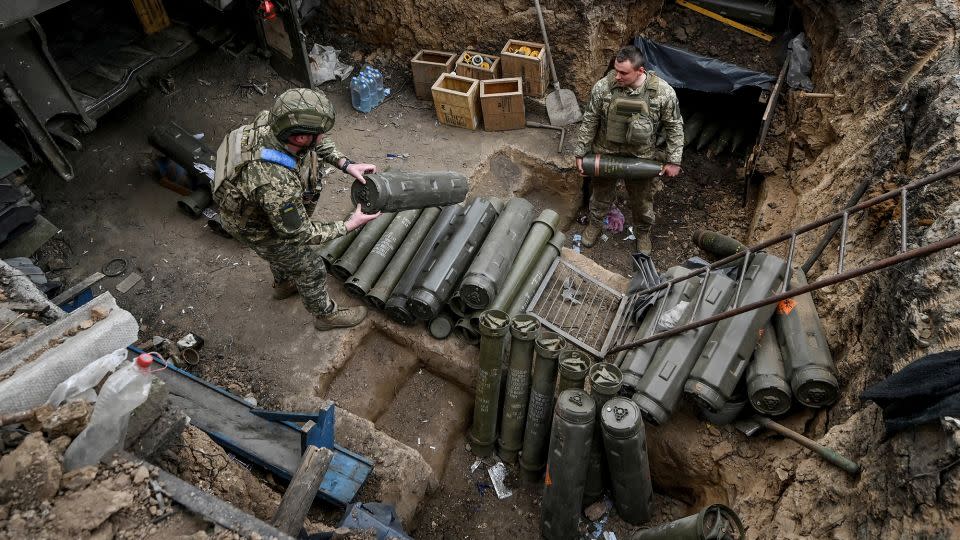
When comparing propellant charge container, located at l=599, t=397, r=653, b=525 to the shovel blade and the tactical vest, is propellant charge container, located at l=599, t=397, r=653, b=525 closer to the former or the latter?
the tactical vest

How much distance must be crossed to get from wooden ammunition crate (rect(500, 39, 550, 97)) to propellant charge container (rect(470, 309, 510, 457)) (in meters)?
3.93

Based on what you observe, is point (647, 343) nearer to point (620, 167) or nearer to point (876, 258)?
point (876, 258)

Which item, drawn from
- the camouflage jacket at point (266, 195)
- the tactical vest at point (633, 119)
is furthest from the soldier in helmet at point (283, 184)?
the tactical vest at point (633, 119)

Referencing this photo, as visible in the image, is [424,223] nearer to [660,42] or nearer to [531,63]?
[531,63]

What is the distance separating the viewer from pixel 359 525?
11.4 feet

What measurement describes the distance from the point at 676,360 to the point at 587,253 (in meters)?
2.89

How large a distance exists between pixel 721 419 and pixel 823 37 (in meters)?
5.16

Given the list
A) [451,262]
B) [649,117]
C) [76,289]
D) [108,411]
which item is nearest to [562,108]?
[649,117]

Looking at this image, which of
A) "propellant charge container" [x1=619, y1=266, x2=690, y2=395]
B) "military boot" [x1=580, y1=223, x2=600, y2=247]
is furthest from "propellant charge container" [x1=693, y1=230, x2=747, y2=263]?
"propellant charge container" [x1=619, y1=266, x2=690, y2=395]

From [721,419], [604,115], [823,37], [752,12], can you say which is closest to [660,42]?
[752,12]

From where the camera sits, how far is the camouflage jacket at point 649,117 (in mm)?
5703

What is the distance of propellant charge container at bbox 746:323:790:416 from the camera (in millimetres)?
4164

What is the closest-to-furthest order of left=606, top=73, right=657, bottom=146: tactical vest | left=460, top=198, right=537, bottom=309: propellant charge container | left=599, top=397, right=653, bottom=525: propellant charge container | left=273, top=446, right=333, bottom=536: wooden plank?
left=273, top=446, right=333, bottom=536: wooden plank
left=599, top=397, right=653, bottom=525: propellant charge container
left=460, top=198, right=537, bottom=309: propellant charge container
left=606, top=73, right=657, bottom=146: tactical vest

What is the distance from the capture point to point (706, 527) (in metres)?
3.56
